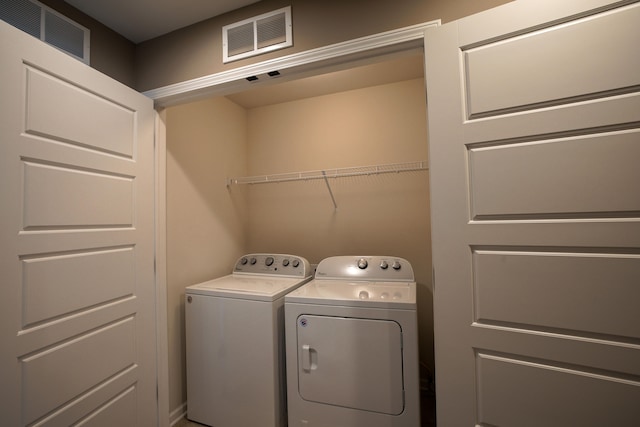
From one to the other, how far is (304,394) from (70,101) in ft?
6.36

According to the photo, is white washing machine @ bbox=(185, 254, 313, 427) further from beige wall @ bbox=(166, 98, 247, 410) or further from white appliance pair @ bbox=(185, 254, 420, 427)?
beige wall @ bbox=(166, 98, 247, 410)

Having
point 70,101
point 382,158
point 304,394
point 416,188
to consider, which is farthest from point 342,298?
point 70,101

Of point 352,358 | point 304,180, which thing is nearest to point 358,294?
point 352,358

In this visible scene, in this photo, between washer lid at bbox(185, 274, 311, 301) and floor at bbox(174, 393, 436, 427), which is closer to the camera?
washer lid at bbox(185, 274, 311, 301)

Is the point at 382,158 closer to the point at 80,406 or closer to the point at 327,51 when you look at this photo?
the point at 327,51

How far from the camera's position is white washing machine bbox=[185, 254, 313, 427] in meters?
1.69

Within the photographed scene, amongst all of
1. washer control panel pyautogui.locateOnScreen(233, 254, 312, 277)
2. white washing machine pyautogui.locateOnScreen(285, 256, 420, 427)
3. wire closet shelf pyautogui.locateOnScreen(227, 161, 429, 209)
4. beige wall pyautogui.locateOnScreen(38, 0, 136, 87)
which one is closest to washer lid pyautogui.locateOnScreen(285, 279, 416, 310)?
white washing machine pyautogui.locateOnScreen(285, 256, 420, 427)

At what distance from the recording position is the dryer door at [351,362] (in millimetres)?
1479

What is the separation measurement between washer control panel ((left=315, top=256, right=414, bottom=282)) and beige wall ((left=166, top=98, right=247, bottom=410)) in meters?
0.96

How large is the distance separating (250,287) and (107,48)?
1.71 m

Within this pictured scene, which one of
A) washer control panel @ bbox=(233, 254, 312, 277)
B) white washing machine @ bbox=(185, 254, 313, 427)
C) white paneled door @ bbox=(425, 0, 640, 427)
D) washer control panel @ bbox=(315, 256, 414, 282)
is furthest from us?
washer control panel @ bbox=(233, 254, 312, 277)

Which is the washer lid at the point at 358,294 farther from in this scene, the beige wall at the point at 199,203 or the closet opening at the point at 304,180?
the beige wall at the point at 199,203

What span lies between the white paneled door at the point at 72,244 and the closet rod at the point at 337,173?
991mm

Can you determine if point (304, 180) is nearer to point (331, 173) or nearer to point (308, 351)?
point (331, 173)
